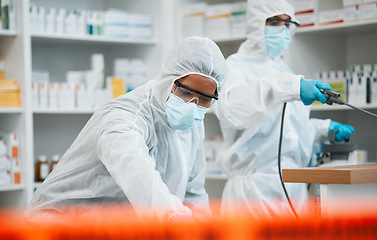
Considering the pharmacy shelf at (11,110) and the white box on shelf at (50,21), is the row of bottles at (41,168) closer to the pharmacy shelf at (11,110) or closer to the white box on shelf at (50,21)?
the pharmacy shelf at (11,110)

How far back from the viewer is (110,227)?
398 millimetres

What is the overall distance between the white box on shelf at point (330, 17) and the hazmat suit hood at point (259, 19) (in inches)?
24.8

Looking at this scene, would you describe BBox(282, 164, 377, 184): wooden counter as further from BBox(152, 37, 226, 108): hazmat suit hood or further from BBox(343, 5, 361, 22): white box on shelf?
BBox(343, 5, 361, 22): white box on shelf

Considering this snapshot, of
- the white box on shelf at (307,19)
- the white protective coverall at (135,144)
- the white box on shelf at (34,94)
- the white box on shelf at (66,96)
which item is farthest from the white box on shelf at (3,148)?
the white box on shelf at (307,19)

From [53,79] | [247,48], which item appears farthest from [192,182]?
[53,79]

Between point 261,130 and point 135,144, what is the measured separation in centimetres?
114

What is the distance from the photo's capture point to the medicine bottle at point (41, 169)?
3.20 m

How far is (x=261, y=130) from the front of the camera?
2240 mm

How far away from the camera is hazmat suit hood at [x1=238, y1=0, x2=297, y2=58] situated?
2.34 metres

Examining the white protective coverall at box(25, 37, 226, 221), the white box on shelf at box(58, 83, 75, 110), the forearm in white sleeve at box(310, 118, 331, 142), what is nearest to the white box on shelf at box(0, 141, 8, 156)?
the white box on shelf at box(58, 83, 75, 110)

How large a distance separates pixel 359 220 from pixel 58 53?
3.43 meters

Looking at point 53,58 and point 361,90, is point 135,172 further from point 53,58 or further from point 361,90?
point 53,58

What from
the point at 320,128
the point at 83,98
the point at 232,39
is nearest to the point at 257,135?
the point at 320,128

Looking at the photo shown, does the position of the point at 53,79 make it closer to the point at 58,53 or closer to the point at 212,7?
the point at 58,53
